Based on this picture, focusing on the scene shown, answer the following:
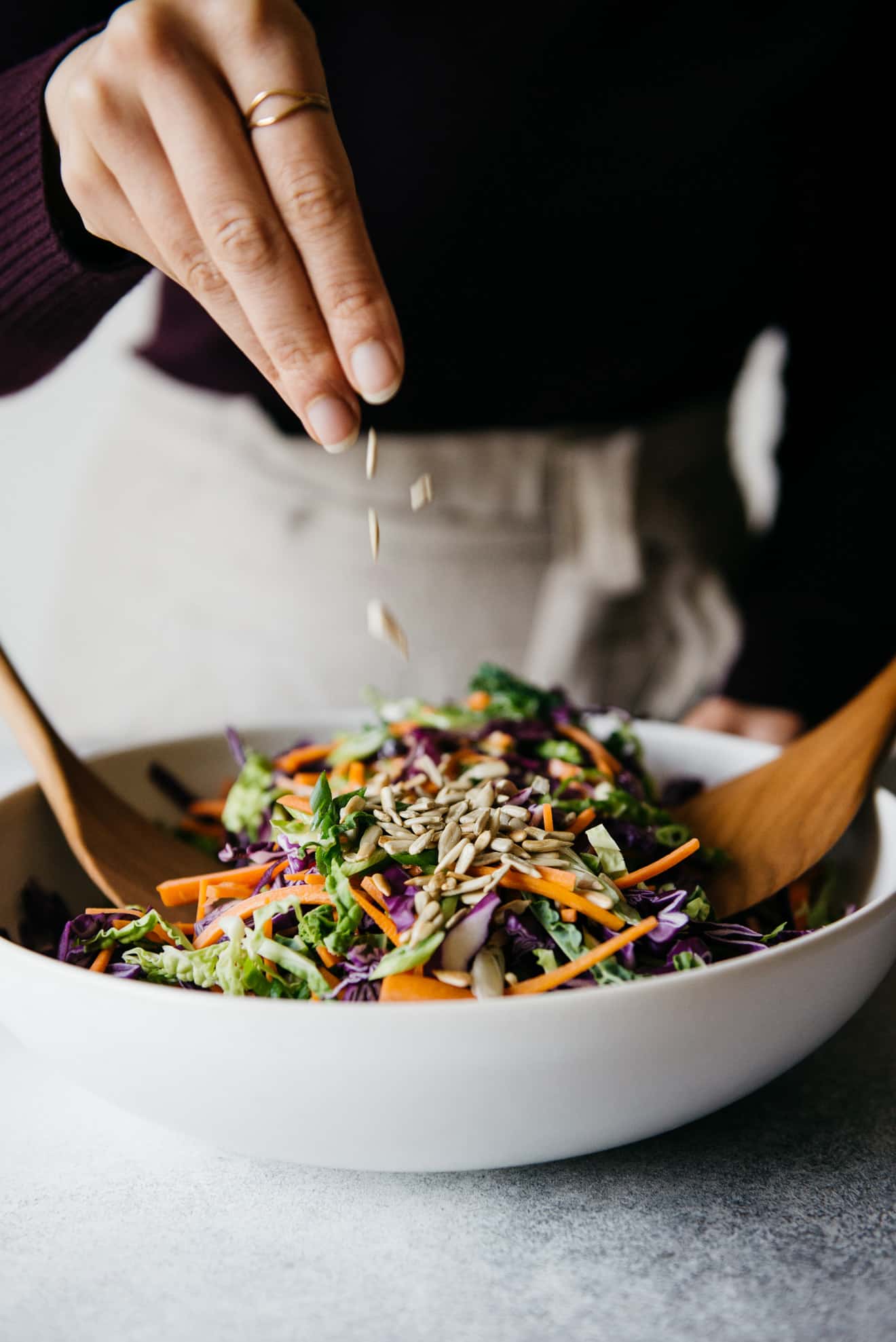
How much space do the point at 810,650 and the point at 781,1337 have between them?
182 cm

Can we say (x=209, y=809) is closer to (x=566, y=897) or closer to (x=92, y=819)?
(x=92, y=819)

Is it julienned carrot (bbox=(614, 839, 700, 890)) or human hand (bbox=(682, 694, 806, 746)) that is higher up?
julienned carrot (bbox=(614, 839, 700, 890))

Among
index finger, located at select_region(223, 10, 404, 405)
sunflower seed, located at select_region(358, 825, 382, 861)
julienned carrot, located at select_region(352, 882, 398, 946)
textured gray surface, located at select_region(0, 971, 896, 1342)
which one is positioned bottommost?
textured gray surface, located at select_region(0, 971, 896, 1342)

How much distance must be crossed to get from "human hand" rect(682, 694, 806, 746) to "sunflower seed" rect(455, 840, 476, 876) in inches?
45.3

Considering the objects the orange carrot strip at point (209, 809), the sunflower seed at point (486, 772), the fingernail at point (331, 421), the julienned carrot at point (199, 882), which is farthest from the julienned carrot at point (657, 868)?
the orange carrot strip at point (209, 809)

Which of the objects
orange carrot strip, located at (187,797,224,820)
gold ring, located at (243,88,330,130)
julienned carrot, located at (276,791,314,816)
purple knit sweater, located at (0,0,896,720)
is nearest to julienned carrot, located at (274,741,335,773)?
orange carrot strip, located at (187,797,224,820)

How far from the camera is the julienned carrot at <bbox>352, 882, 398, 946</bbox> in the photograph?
97 centimetres

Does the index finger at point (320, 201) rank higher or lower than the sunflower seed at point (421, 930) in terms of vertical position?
higher

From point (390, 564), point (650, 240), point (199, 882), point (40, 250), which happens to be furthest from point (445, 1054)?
point (650, 240)

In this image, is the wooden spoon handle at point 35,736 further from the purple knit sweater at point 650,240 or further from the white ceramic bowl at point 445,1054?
the purple knit sweater at point 650,240

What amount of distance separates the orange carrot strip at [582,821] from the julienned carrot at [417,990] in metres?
0.29

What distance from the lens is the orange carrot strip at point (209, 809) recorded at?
1.58 metres

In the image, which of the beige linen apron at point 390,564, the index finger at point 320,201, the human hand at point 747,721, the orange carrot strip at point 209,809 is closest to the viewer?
the index finger at point 320,201

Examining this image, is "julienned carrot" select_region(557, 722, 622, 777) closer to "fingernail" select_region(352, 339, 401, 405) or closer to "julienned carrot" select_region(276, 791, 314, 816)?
"julienned carrot" select_region(276, 791, 314, 816)
